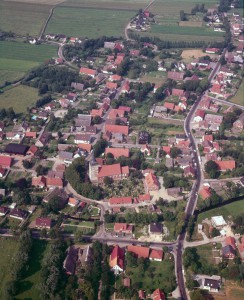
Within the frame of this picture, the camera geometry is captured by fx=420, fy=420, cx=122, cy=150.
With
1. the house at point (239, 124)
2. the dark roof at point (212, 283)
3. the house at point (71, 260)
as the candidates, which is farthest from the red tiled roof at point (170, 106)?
the dark roof at point (212, 283)

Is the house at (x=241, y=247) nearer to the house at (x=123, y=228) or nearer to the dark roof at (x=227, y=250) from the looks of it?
the dark roof at (x=227, y=250)

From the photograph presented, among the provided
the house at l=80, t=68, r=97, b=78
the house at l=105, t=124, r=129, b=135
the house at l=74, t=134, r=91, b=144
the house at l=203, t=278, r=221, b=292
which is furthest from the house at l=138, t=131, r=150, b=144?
the house at l=203, t=278, r=221, b=292

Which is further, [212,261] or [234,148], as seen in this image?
[234,148]

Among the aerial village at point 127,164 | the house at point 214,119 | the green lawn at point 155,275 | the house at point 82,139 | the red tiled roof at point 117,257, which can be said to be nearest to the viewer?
the green lawn at point 155,275

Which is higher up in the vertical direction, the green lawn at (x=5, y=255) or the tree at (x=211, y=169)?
the tree at (x=211, y=169)

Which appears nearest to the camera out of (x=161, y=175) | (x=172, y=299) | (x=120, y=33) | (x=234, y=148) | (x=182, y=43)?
(x=172, y=299)

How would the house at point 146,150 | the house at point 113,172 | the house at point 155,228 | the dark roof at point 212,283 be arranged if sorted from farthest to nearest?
the house at point 146,150 → the house at point 113,172 → the house at point 155,228 → the dark roof at point 212,283

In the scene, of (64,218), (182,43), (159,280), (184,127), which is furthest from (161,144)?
(182,43)

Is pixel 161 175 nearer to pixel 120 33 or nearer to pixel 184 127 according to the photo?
pixel 184 127
